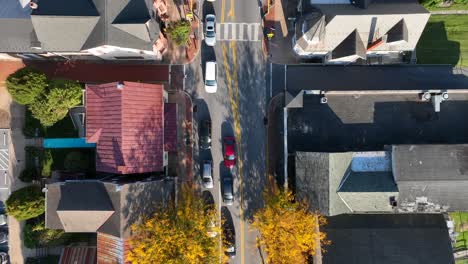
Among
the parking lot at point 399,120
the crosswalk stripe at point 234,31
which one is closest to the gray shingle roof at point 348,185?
the parking lot at point 399,120

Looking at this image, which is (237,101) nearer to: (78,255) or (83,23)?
(83,23)

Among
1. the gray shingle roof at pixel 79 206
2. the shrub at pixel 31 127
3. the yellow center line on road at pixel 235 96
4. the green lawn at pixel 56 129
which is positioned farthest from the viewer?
the yellow center line on road at pixel 235 96

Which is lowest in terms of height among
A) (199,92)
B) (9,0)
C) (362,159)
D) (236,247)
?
(236,247)

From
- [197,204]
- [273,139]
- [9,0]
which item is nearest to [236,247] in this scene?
[197,204]

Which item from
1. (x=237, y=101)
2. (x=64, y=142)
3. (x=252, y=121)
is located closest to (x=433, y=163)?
(x=252, y=121)

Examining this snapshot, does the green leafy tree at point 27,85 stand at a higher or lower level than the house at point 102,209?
higher

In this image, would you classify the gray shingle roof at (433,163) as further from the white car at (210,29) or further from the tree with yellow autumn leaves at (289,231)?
the white car at (210,29)

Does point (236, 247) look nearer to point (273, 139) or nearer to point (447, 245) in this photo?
point (273, 139)
